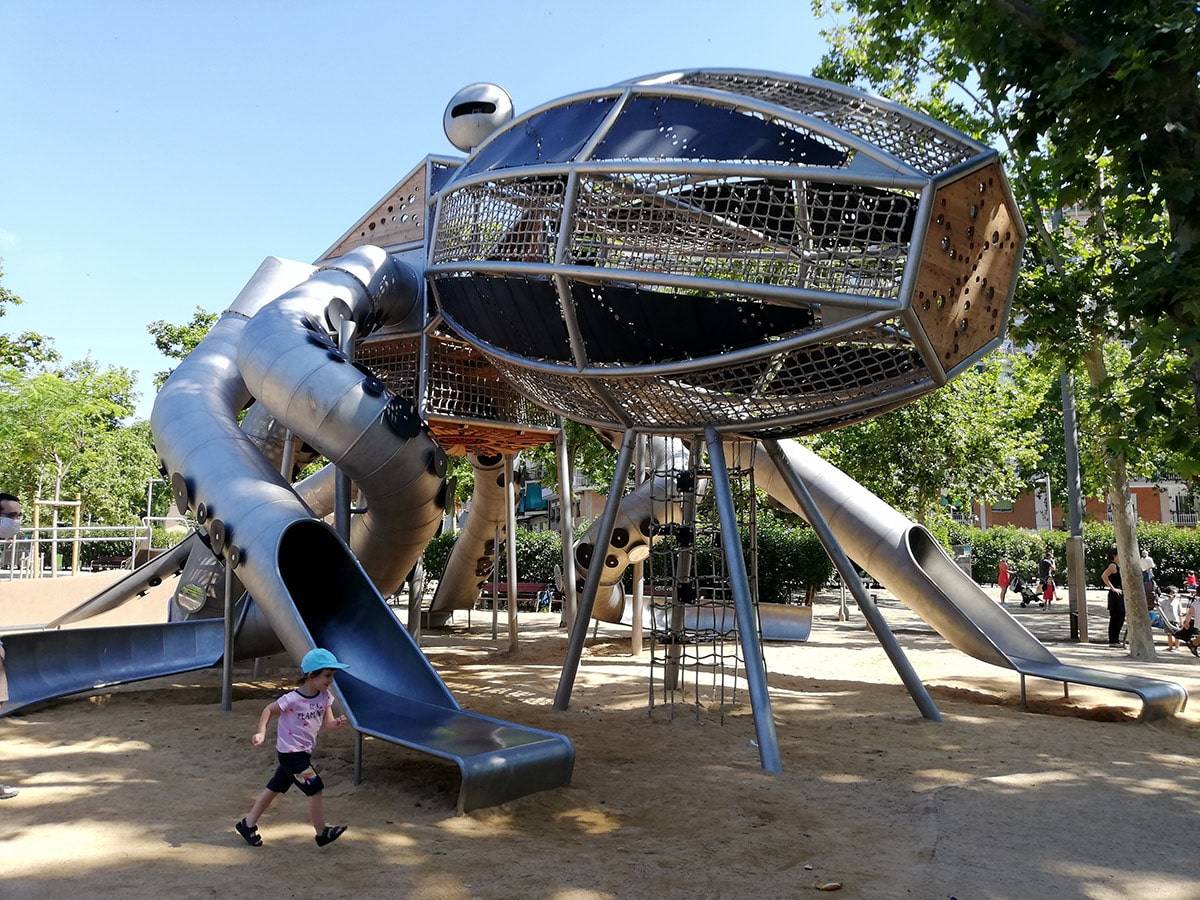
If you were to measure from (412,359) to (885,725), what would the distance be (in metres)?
7.17

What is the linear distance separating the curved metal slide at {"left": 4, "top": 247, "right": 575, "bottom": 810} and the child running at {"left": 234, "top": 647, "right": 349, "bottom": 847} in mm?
903

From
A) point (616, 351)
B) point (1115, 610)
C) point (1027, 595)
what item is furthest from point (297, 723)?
point (1027, 595)

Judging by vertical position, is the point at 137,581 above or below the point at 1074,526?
below

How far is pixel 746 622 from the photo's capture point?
24.7 ft

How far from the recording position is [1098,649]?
661 inches

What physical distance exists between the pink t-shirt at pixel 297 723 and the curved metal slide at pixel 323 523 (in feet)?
3.01

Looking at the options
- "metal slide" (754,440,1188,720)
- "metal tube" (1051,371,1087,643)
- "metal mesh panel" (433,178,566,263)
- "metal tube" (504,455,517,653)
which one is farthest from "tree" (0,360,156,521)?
"metal tube" (1051,371,1087,643)

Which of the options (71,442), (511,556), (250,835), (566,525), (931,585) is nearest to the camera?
(250,835)

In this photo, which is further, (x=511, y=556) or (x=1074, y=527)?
(x=1074, y=527)

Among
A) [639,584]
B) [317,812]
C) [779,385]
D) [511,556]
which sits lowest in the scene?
[317,812]

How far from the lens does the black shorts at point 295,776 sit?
5109 mm

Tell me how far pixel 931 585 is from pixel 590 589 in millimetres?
3735

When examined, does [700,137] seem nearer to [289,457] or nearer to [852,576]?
[852,576]

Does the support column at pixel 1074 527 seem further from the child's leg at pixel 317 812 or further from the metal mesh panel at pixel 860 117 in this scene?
the child's leg at pixel 317 812
